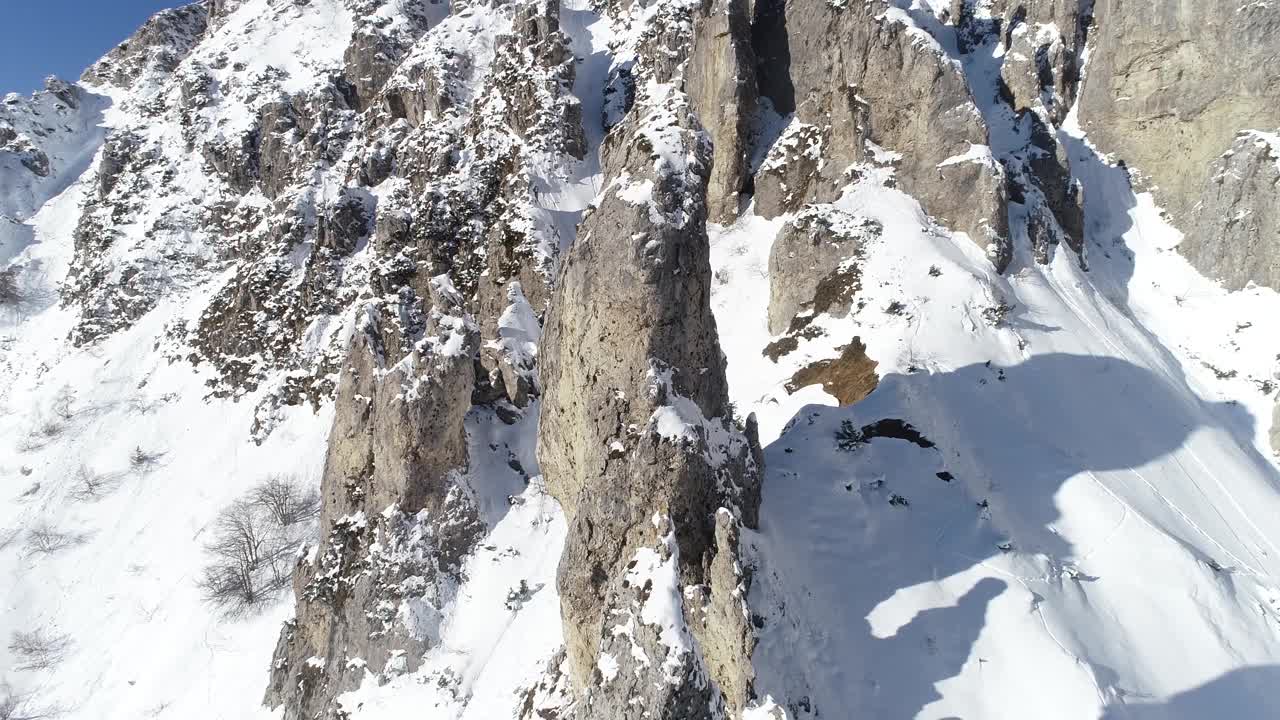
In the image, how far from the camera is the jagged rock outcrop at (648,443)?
8516 mm

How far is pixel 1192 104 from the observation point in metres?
27.5

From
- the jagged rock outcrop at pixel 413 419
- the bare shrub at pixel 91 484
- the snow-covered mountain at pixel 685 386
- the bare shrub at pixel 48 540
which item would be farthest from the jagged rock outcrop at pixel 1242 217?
the bare shrub at pixel 91 484

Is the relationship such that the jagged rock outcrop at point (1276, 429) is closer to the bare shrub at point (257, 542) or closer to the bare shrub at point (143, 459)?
the bare shrub at point (257, 542)

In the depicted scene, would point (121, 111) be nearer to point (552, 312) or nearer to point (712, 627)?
point (552, 312)

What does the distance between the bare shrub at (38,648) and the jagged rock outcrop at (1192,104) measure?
46846mm

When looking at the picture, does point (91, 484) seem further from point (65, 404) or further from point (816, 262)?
point (816, 262)

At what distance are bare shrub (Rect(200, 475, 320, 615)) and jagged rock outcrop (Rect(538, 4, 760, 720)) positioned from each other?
19535 mm

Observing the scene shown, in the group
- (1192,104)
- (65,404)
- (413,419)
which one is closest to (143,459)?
(65,404)

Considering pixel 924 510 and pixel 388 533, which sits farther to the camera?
pixel 388 533

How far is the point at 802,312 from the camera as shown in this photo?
905 inches

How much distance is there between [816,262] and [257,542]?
80.3ft

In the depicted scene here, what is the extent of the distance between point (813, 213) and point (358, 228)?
27287 millimetres

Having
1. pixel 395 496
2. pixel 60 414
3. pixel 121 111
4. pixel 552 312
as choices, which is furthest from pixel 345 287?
pixel 121 111

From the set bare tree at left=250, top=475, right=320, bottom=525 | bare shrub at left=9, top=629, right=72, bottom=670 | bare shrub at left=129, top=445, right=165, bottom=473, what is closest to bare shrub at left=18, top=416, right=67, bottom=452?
bare shrub at left=129, top=445, right=165, bottom=473
